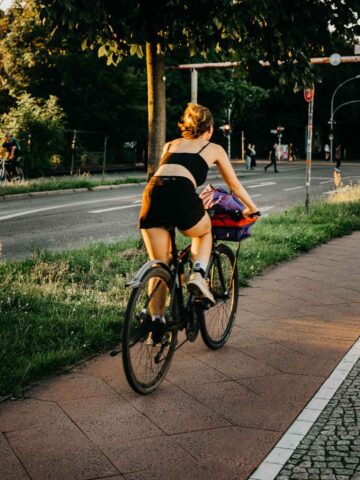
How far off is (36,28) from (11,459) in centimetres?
3204

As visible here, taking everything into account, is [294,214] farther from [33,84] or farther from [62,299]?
[33,84]

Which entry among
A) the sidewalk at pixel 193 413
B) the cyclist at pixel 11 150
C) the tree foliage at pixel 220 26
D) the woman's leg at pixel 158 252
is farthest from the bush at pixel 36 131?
the woman's leg at pixel 158 252

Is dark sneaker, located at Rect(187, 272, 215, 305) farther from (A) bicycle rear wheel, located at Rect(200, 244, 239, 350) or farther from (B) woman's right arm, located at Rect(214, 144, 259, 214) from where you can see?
(B) woman's right arm, located at Rect(214, 144, 259, 214)

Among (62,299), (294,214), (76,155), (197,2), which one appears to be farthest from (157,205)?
(76,155)

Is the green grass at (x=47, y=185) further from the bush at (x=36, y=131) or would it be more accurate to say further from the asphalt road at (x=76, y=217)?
Answer: the bush at (x=36, y=131)

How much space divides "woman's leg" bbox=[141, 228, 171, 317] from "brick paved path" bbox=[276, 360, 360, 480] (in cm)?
118

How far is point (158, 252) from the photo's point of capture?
457 centimetres

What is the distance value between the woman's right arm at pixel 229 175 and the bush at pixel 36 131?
75.0 ft

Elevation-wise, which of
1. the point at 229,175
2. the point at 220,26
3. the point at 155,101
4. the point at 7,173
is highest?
the point at 220,26

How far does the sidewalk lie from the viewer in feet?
10.8

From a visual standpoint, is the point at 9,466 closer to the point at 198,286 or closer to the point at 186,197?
the point at 198,286

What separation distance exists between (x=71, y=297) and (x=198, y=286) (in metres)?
2.36

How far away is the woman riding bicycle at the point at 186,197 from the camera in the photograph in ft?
14.5

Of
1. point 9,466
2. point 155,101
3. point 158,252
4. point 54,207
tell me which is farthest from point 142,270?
point 54,207
